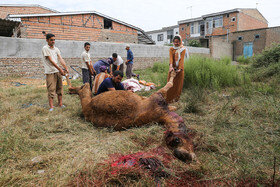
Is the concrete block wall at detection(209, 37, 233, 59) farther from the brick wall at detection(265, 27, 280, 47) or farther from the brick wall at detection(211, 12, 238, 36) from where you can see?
the brick wall at detection(265, 27, 280, 47)

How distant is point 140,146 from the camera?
2018mm

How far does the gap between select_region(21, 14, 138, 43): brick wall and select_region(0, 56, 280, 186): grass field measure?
1118 centimetres

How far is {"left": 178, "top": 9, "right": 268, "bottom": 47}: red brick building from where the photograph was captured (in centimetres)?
2414

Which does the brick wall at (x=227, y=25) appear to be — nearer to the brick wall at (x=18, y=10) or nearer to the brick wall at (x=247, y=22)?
the brick wall at (x=247, y=22)

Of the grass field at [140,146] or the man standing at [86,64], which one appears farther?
the man standing at [86,64]

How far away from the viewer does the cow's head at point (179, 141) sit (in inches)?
66.7

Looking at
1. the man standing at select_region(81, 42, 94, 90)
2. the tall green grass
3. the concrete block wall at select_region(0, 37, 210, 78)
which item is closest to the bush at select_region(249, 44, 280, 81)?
the tall green grass

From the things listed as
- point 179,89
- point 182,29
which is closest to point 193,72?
point 179,89

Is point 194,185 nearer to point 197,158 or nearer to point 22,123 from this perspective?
point 197,158

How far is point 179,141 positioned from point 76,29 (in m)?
14.7

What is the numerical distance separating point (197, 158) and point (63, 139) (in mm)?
1726

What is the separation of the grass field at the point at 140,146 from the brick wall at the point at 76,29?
11.2 meters

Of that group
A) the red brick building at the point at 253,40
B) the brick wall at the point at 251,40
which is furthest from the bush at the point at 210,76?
the brick wall at the point at 251,40

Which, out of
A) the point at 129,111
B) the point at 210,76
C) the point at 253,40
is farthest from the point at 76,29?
the point at 253,40
